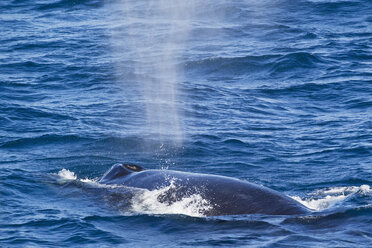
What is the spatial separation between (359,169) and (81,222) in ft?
23.5

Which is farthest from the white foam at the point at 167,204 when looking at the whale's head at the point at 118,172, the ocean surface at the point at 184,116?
the whale's head at the point at 118,172

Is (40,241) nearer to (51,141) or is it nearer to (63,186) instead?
(63,186)

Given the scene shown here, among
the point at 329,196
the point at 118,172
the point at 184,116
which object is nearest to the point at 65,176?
the point at 118,172

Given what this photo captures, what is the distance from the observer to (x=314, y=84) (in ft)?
85.8

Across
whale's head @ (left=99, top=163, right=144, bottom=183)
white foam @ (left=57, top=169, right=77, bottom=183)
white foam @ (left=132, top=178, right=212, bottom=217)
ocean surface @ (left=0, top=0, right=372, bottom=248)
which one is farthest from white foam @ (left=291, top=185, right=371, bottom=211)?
white foam @ (left=57, top=169, right=77, bottom=183)

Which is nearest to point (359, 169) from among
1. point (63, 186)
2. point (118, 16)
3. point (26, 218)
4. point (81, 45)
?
point (63, 186)

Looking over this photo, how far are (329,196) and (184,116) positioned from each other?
8764mm

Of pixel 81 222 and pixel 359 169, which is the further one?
pixel 359 169

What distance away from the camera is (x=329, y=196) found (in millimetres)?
15258

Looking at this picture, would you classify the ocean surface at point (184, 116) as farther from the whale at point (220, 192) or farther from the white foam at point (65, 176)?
the whale at point (220, 192)

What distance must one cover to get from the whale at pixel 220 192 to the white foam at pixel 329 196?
1.50 metres

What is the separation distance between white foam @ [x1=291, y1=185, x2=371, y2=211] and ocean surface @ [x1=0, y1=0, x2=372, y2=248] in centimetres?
3

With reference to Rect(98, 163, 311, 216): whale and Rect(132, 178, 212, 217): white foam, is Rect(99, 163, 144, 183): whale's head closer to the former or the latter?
Rect(98, 163, 311, 216): whale

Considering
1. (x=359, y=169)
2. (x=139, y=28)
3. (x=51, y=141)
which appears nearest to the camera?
(x=359, y=169)
